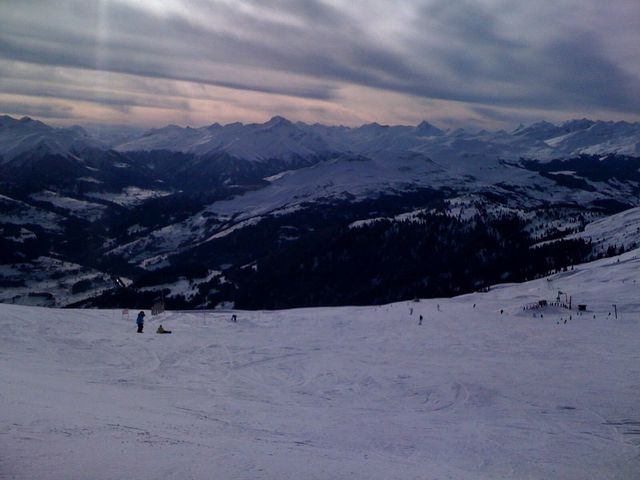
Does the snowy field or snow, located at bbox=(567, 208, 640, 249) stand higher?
snow, located at bbox=(567, 208, 640, 249)

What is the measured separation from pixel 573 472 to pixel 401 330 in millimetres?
23558

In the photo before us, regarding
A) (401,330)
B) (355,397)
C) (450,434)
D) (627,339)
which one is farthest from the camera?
(401,330)

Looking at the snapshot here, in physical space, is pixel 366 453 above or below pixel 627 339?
below

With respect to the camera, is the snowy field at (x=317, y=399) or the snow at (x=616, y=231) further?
the snow at (x=616, y=231)

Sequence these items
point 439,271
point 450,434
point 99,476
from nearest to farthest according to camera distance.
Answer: point 99,476 < point 450,434 < point 439,271

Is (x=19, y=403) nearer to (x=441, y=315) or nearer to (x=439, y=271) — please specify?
(x=441, y=315)

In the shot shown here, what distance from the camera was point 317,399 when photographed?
22016 mm

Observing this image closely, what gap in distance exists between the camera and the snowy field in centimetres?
1317

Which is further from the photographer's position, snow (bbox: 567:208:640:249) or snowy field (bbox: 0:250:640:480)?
snow (bbox: 567:208:640:249)

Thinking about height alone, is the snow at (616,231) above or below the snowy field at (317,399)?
above

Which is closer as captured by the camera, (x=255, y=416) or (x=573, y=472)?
(x=573, y=472)

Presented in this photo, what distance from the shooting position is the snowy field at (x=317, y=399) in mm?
13172

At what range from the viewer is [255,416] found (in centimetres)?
1872

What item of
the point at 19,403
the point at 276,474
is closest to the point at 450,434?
the point at 276,474
